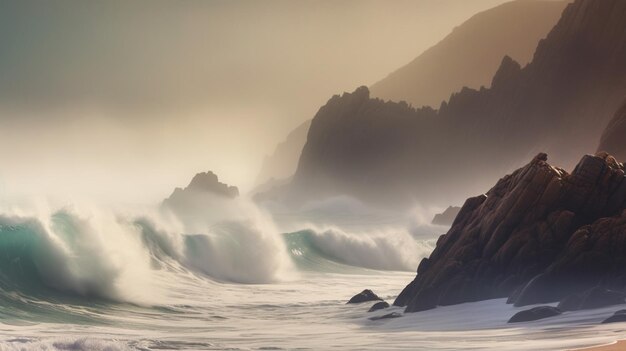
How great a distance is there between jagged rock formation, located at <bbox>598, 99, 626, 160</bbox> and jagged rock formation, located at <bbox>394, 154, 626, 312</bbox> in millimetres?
51899

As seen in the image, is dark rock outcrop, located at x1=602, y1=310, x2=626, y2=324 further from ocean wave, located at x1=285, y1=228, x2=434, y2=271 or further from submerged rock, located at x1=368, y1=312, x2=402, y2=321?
ocean wave, located at x1=285, y1=228, x2=434, y2=271

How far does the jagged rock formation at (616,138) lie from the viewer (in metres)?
82.9

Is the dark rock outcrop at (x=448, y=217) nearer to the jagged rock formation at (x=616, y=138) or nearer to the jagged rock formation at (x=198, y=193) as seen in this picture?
the jagged rock formation at (x=198, y=193)

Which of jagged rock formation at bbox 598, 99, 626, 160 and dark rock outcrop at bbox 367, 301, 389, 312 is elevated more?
jagged rock formation at bbox 598, 99, 626, 160

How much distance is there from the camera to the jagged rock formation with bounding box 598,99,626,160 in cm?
8288

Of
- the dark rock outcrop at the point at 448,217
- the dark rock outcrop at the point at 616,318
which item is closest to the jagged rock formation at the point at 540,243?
the dark rock outcrop at the point at 616,318

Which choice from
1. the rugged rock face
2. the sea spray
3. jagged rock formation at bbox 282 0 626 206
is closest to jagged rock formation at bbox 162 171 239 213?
jagged rock formation at bbox 282 0 626 206

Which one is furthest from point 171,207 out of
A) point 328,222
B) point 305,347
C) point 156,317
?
point 305,347

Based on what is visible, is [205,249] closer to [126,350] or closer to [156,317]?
[156,317]

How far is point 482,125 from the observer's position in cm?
18050

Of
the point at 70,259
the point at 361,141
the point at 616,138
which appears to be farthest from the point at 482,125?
the point at 70,259

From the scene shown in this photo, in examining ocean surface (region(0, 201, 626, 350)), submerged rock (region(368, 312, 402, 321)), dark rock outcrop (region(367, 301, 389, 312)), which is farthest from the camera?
dark rock outcrop (region(367, 301, 389, 312))

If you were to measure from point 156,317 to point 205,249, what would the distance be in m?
17.8

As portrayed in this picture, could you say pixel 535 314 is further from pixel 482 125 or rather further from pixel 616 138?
pixel 482 125
